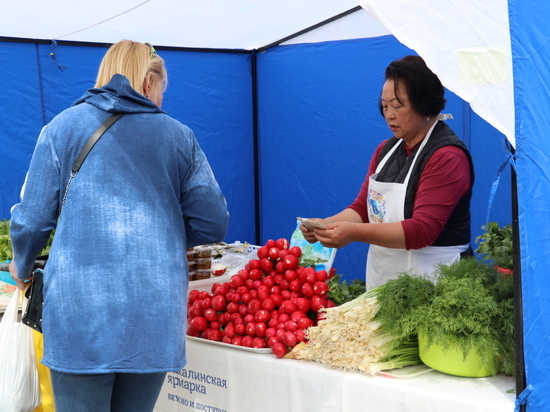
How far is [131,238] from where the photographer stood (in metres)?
1.85

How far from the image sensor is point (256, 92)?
19.9ft

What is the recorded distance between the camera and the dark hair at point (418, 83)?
274cm

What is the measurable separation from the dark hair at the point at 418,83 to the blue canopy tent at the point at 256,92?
59 centimetres

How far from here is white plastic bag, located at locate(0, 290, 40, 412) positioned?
262 cm

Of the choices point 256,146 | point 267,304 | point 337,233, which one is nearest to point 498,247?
point 337,233

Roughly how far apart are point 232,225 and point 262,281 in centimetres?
326

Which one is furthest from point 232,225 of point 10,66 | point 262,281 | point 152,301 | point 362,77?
point 152,301

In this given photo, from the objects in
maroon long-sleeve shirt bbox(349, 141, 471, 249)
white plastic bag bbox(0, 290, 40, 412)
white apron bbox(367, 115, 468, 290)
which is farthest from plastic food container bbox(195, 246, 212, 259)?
maroon long-sleeve shirt bbox(349, 141, 471, 249)

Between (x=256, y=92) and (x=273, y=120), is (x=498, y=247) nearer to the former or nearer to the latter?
(x=273, y=120)

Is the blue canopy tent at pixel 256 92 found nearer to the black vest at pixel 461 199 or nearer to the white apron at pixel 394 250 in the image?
the black vest at pixel 461 199

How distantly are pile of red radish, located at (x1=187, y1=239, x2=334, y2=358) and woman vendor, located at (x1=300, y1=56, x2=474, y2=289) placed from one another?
0.19 meters

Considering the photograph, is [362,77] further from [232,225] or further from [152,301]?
[152,301]

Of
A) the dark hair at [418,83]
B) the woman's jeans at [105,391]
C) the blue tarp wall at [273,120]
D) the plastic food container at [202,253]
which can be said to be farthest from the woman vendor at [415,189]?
the blue tarp wall at [273,120]

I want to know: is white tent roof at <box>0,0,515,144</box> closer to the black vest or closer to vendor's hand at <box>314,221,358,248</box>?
the black vest
